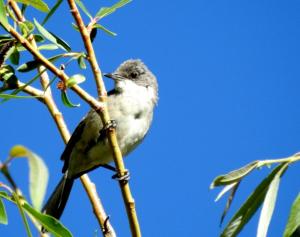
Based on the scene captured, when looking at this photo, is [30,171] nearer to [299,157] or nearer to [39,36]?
[299,157]

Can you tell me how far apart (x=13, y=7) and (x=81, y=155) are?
2.53 metres

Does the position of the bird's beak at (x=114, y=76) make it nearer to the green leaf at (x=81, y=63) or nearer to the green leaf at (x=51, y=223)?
the green leaf at (x=81, y=63)

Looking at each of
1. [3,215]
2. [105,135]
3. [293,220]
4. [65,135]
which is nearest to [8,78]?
[65,135]

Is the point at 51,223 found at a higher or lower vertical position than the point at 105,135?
lower

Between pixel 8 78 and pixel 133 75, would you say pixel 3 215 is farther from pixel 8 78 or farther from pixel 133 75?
pixel 133 75

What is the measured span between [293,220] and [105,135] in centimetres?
321

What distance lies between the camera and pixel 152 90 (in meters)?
5.18

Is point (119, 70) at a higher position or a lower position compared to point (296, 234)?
higher

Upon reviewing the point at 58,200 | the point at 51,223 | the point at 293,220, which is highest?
the point at 58,200

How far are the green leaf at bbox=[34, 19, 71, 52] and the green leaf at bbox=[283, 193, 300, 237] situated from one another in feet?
4.25

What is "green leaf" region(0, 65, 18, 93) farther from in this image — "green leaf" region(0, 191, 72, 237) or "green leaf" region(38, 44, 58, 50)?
"green leaf" region(0, 191, 72, 237)

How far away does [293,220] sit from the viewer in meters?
1.38

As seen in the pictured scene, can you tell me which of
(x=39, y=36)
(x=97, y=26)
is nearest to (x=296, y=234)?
(x=97, y=26)

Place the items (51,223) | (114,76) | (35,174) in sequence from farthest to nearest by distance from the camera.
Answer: (114,76) < (51,223) < (35,174)
